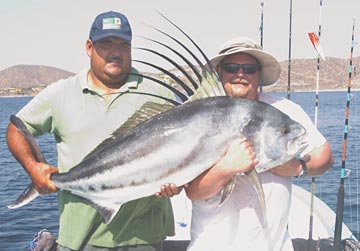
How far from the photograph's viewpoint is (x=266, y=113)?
10.2 ft

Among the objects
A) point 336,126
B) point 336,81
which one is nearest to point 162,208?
point 336,126

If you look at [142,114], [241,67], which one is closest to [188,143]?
[142,114]

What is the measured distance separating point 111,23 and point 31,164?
1279 mm

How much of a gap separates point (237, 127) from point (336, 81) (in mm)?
160367

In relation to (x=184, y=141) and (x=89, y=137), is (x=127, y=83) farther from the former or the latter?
(x=184, y=141)

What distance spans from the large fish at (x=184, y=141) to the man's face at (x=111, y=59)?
1.65 ft

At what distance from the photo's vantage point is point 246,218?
126 inches

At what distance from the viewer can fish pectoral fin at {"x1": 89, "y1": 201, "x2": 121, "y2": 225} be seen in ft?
11.3

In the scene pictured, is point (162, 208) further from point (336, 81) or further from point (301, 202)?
point (336, 81)

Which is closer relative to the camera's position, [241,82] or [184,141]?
[184,141]

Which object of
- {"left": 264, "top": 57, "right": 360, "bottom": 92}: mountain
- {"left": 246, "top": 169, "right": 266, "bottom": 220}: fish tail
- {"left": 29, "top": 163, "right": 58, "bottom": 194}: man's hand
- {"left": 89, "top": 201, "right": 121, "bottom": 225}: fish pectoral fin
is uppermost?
{"left": 246, "top": 169, "right": 266, "bottom": 220}: fish tail

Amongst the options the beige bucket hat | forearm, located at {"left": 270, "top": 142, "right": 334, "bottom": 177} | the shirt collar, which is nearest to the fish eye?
forearm, located at {"left": 270, "top": 142, "right": 334, "bottom": 177}

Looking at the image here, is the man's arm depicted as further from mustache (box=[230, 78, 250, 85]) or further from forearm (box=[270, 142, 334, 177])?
forearm (box=[270, 142, 334, 177])

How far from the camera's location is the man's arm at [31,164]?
3598mm
